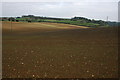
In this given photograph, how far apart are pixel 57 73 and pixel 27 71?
193 cm

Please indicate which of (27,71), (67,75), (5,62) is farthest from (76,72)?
(5,62)

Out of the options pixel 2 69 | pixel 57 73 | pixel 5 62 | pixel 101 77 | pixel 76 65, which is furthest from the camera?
pixel 5 62

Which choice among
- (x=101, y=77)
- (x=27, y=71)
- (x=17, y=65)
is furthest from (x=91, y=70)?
(x=17, y=65)

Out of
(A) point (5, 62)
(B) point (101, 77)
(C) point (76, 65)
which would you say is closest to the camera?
(B) point (101, 77)

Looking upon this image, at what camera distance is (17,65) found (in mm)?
8594

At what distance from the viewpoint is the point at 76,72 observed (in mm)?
7387

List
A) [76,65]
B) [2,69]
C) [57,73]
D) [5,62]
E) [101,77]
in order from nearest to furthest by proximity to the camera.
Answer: [101,77] < [57,73] < [2,69] < [76,65] < [5,62]

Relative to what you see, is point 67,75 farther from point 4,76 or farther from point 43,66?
point 4,76

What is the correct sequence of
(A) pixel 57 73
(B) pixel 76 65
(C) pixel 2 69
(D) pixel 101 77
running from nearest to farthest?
(D) pixel 101 77, (A) pixel 57 73, (C) pixel 2 69, (B) pixel 76 65

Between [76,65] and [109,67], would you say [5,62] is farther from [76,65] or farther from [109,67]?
[109,67]

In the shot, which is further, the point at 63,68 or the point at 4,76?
the point at 63,68

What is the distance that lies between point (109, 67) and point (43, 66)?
4.55m

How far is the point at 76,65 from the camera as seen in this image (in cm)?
858

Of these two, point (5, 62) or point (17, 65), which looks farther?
point (5, 62)
